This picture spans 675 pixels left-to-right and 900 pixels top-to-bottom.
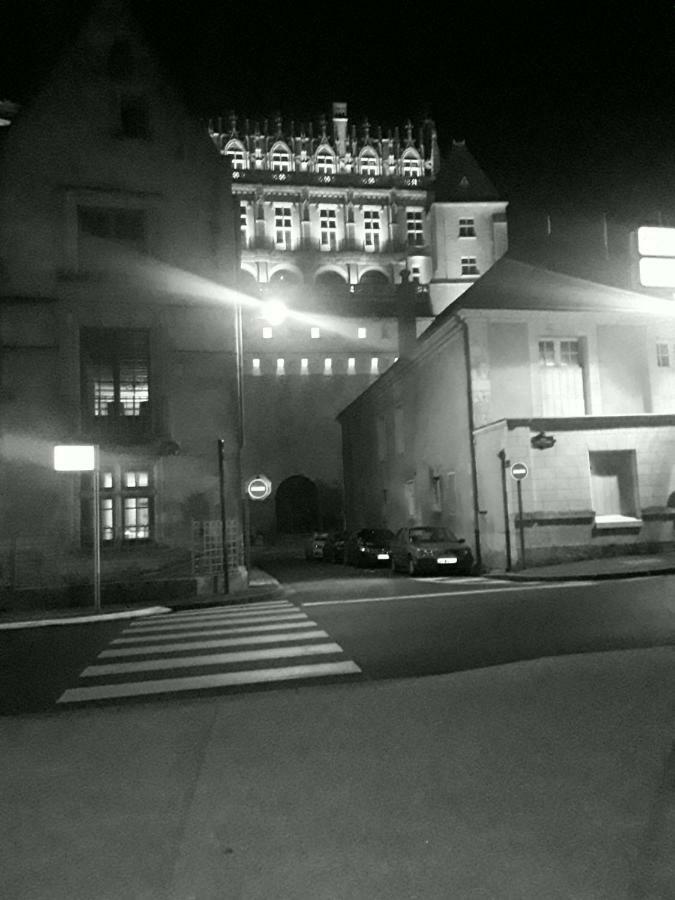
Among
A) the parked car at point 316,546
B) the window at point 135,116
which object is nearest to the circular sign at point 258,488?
the window at point 135,116

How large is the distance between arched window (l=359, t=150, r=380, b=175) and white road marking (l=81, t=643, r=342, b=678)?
247ft

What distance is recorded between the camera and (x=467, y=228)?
242 ft

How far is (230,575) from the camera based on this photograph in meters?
21.5

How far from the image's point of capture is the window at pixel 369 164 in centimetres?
8031

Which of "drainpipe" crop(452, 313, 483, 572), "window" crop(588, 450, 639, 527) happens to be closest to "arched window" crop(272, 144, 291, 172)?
"drainpipe" crop(452, 313, 483, 572)

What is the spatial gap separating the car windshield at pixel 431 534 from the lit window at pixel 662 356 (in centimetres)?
940

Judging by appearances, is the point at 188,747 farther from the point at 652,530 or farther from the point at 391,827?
the point at 652,530

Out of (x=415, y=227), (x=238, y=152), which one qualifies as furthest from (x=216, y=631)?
(x=238, y=152)

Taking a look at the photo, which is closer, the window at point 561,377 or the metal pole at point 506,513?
the metal pole at point 506,513

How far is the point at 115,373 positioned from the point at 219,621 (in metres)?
12.8

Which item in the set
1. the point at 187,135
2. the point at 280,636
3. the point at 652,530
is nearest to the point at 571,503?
the point at 652,530

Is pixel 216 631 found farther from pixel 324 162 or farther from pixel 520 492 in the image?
pixel 324 162

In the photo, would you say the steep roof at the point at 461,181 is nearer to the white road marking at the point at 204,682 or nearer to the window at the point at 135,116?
the window at the point at 135,116

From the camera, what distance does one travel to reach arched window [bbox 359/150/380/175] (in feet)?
263
